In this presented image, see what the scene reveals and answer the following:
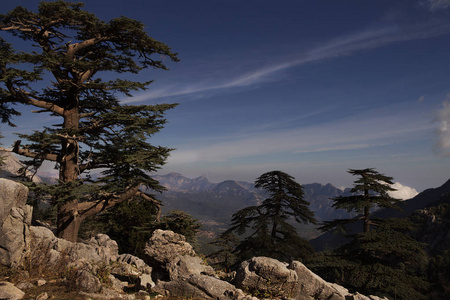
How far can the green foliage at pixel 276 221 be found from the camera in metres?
15.9

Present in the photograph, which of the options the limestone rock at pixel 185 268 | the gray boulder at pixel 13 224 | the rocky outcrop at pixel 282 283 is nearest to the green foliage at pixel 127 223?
the limestone rock at pixel 185 268

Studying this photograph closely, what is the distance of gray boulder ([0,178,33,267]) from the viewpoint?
357 inches

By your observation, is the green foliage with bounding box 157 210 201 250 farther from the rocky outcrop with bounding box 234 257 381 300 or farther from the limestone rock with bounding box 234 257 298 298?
the limestone rock with bounding box 234 257 298 298

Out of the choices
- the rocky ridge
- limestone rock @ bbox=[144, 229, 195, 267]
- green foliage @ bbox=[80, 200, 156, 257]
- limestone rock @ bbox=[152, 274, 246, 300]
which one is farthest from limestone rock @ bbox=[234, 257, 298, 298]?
green foliage @ bbox=[80, 200, 156, 257]

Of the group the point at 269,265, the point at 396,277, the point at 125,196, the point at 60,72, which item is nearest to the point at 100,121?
the point at 60,72

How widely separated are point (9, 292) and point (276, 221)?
44.8ft

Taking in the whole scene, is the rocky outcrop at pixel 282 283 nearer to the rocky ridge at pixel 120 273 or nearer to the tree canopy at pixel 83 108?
the rocky ridge at pixel 120 273

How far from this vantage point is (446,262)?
321ft

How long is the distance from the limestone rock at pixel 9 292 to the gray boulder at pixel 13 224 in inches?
73.7

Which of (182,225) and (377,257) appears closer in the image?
(377,257)

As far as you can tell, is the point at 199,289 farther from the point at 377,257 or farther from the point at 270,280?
the point at 377,257

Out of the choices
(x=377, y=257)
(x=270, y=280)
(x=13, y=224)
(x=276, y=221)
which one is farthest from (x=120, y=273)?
(x=377, y=257)

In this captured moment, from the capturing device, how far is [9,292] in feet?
→ 24.3

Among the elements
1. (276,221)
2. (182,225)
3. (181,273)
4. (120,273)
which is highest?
(276,221)
